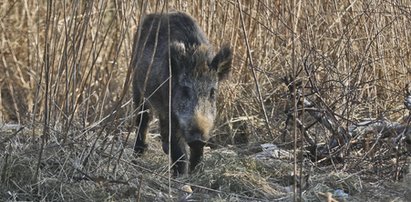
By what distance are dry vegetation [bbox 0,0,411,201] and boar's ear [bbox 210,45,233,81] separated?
0.62ft

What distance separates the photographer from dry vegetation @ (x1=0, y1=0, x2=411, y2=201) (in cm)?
455

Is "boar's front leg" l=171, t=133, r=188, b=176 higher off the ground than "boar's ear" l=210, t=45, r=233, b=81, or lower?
lower

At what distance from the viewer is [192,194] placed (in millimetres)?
4527

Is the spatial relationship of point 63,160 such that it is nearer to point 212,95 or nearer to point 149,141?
point 212,95

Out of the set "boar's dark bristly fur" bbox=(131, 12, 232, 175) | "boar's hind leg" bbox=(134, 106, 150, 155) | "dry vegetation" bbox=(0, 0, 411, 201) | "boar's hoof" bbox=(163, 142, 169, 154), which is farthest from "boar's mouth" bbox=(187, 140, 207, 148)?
"boar's hind leg" bbox=(134, 106, 150, 155)

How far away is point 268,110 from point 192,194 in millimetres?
2567

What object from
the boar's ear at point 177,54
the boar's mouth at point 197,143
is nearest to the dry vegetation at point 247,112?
the boar's mouth at point 197,143

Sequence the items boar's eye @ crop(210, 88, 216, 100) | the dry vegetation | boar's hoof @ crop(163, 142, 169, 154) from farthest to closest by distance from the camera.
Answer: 1. boar's hoof @ crop(163, 142, 169, 154)
2. boar's eye @ crop(210, 88, 216, 100)
3. the dry vegetation

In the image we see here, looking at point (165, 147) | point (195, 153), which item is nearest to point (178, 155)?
point (195, 153)

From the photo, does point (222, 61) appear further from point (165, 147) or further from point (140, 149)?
point (140, 149)

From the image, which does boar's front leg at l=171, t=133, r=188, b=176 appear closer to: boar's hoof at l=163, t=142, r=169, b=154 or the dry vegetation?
the dry vegetation

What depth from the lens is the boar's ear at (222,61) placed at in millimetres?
5539

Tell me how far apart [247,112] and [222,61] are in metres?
1.48

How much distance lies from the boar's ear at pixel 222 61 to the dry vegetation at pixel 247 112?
190 millimetres
